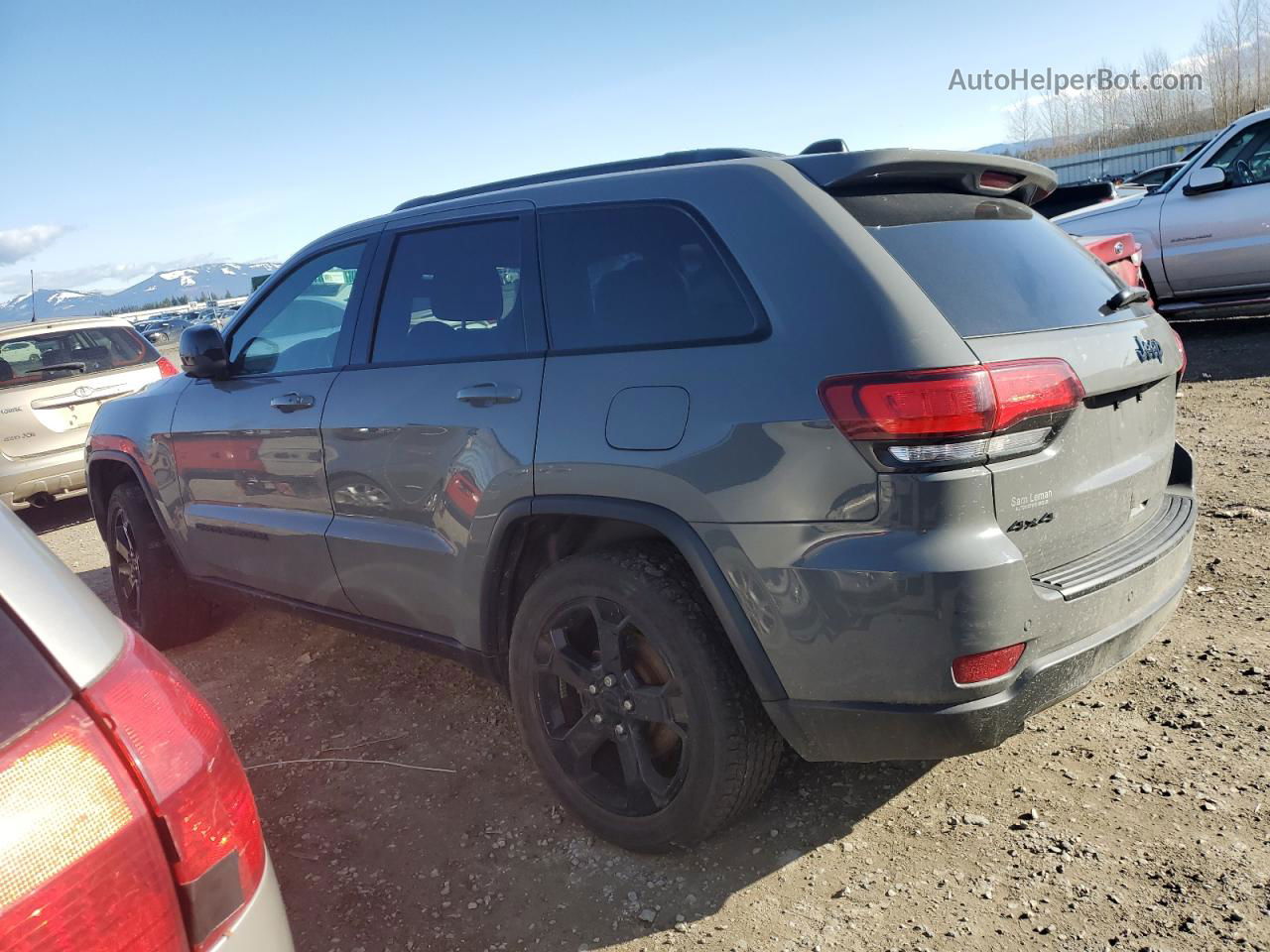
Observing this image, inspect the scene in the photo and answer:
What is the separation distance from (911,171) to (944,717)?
141cm

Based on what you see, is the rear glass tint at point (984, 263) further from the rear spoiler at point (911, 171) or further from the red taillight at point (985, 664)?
the red taillight at point (985, 664)

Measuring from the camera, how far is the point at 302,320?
3.83 metres

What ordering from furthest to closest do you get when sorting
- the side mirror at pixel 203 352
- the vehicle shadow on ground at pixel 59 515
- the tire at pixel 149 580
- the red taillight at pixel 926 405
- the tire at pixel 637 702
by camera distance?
the vehicle shadow on ground at pixel 59 515
the tire at pixel 149 580
the side mirror at pixel 203 352
the tire at pixel 637 702
the red taillight at pixel 926 405

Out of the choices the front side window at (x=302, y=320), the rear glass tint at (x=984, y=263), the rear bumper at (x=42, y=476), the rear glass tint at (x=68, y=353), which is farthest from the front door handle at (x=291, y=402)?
the rear glass tint at (x=68, y=353)

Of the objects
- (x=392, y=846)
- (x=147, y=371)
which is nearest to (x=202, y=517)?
(x=392, y=846)

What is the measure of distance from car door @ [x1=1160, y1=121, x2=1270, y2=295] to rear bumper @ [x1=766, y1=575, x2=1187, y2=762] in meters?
7.43

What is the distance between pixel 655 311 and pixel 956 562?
1.02 m

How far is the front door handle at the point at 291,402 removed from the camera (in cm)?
353

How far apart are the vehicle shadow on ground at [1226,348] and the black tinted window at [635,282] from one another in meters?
6.74

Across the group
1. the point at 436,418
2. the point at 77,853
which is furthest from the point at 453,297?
the point at 77,853

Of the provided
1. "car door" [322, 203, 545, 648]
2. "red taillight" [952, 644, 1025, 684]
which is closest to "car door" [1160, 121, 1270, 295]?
"car door" [322, 203, 545, 648]

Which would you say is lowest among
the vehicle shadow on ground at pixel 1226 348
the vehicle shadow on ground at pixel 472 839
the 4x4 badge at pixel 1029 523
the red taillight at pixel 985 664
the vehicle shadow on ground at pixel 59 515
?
the vehicle shadow on ground at pixel 1226 348

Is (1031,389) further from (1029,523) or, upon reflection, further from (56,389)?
(56,389)

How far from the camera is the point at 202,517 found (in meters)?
4.20
